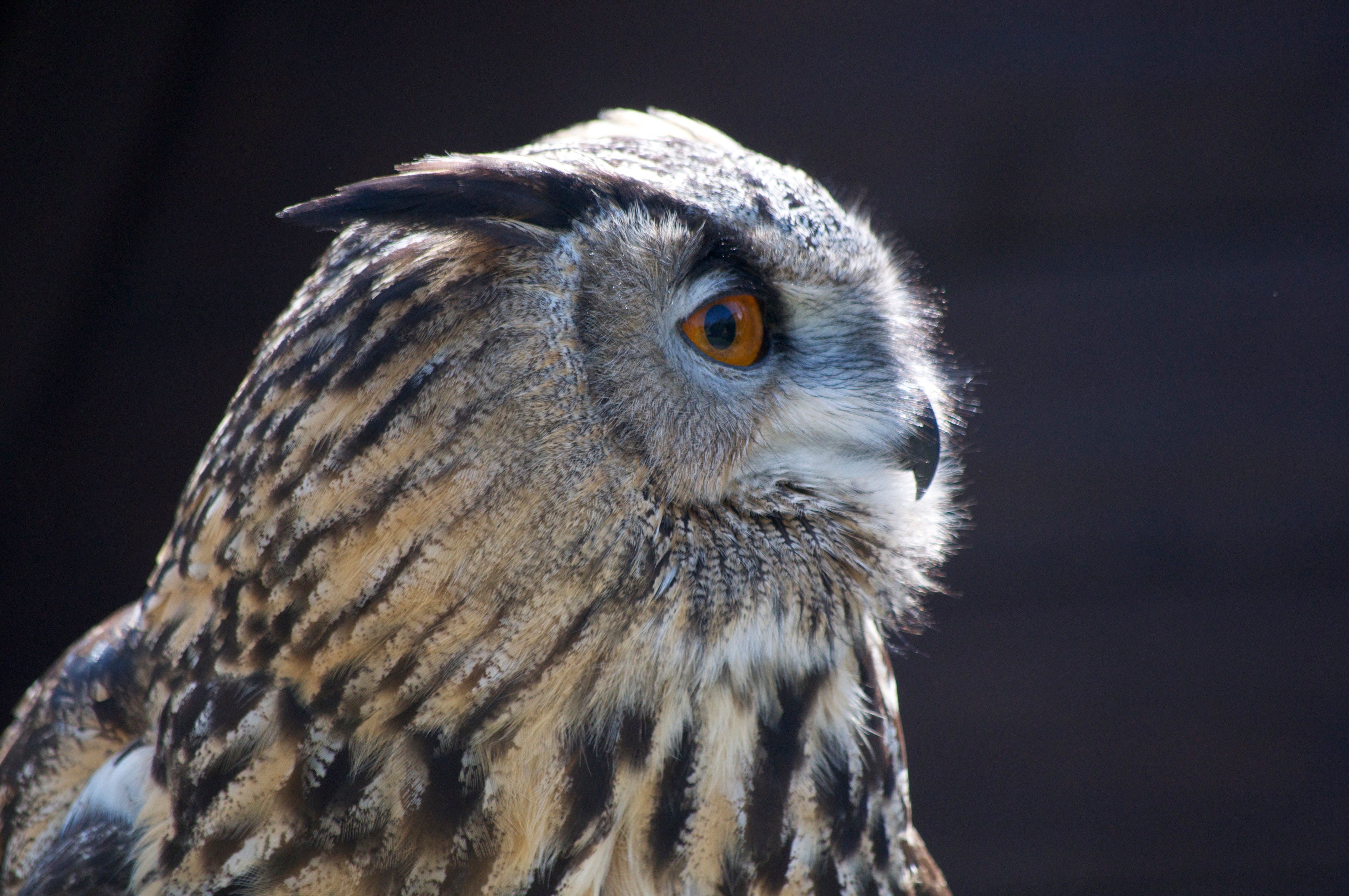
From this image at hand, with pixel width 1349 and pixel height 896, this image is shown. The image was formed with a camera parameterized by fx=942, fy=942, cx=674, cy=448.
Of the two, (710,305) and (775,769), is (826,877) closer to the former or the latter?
(775,769)

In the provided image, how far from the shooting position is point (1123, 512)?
1995 mm

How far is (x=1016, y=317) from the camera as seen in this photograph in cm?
198

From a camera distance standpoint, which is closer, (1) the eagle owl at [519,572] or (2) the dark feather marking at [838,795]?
(1) the eagle owl at [519,572]

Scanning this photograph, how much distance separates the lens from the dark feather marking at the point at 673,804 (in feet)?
2.48

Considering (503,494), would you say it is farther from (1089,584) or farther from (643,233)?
(1089,584)

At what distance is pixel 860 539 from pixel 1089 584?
1369mm

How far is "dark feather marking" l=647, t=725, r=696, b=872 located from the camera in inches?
29.7

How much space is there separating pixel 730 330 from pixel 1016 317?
1.35 m

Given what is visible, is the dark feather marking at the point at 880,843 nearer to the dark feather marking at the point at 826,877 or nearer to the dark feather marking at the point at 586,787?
the dark feather marking at the point at 826,877

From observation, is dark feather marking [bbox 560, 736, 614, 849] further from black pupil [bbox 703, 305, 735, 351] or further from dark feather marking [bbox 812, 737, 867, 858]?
black pupil [bbox 703, 305, 735, 351]

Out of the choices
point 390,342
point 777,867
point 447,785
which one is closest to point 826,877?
point 777,867

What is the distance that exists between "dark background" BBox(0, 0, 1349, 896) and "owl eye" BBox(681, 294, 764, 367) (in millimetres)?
1072

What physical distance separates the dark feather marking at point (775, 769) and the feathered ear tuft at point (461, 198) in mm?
449

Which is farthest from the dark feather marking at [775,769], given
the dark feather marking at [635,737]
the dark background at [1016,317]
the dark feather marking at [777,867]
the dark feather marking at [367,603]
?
the dark background at [1016,317]
